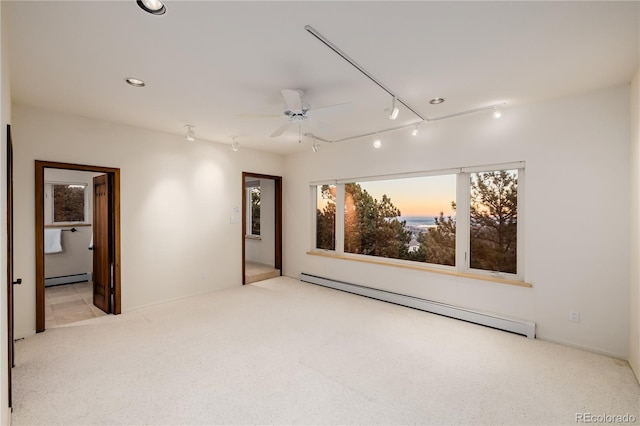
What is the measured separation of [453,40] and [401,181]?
2.64 meters

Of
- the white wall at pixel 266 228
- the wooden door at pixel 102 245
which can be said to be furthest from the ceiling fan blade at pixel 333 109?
the white wall at pixel 266 228

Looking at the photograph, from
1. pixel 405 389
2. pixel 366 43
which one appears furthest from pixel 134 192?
pixel 405 389

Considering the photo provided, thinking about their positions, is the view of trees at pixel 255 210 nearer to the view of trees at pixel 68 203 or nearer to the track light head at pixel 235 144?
the track light head at pixel 235 144

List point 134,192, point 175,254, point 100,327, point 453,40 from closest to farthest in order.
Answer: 1. point 453,40
2. point 100,327
3. point 134,192
4. point 175,254

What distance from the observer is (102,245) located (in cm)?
417

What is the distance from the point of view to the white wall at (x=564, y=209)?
2.77 meters

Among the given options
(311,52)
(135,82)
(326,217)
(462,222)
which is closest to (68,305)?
(135,82)

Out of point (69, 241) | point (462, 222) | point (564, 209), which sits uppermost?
point (564, 209)

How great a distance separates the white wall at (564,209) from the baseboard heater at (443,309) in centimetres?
9

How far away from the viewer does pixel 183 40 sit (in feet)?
6.73

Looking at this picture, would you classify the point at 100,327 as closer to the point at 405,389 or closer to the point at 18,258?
the point at 18,258

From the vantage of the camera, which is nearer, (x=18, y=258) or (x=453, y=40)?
(x=453, y=40)

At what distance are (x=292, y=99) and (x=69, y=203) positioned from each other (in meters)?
5.80

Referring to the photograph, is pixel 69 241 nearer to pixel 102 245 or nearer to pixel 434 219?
pixel 102 245
